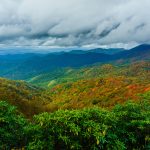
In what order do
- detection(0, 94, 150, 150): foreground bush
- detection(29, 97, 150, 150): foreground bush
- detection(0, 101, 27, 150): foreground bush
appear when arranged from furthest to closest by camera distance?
detection(0, 101, 27, 150): foreground bush, detection(0, 94, 150, 150): foreground bush, detection(29, 97, 150, 150): foreground bush

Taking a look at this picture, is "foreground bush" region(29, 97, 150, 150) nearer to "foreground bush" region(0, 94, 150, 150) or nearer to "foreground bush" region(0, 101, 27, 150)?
"foreground bush" region(0, 94, 150, 150)

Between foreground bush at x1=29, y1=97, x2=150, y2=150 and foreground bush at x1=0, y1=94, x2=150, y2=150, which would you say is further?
foreground bush at x1=0, y1=94, x2=150, y2=150

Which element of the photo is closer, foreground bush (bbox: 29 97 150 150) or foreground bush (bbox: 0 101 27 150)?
foreground bush (bbox: 29 97 150 150)

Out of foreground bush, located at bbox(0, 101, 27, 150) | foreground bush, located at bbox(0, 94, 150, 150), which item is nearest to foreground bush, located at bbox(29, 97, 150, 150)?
foreground bush, located at bbox(0, 94, 150, 150)

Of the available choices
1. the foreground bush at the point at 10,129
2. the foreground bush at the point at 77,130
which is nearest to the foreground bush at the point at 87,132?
the foreground bush at the point at 77,130

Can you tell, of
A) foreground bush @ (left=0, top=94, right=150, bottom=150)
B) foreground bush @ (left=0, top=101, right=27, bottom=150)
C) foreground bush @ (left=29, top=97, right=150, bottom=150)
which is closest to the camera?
foreground bush @ (left=29, top=97, right=150, bottom=150)

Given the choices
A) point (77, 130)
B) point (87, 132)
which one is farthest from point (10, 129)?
point (87, 132)

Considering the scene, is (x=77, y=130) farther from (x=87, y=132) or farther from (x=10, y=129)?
(x=10, y=129)

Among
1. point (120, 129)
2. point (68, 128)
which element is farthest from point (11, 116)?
point (120, 129)

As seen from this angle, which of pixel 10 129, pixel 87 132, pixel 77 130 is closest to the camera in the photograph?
pixel 77 130

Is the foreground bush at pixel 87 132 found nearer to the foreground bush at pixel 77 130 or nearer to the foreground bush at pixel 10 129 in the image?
the foreground bush at pixel 77 130

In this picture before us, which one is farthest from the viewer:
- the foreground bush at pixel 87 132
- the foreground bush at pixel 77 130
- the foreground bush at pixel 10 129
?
the foreground bush at pixel 10 129

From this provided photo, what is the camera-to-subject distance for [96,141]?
27.1 meters

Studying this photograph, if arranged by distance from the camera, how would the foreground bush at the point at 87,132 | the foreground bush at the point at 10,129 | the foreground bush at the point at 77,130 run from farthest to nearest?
the foreground bush at the point at 10,129 < the foreground bush at the point at 77,130 < the foreground bush at the point at 87,132
